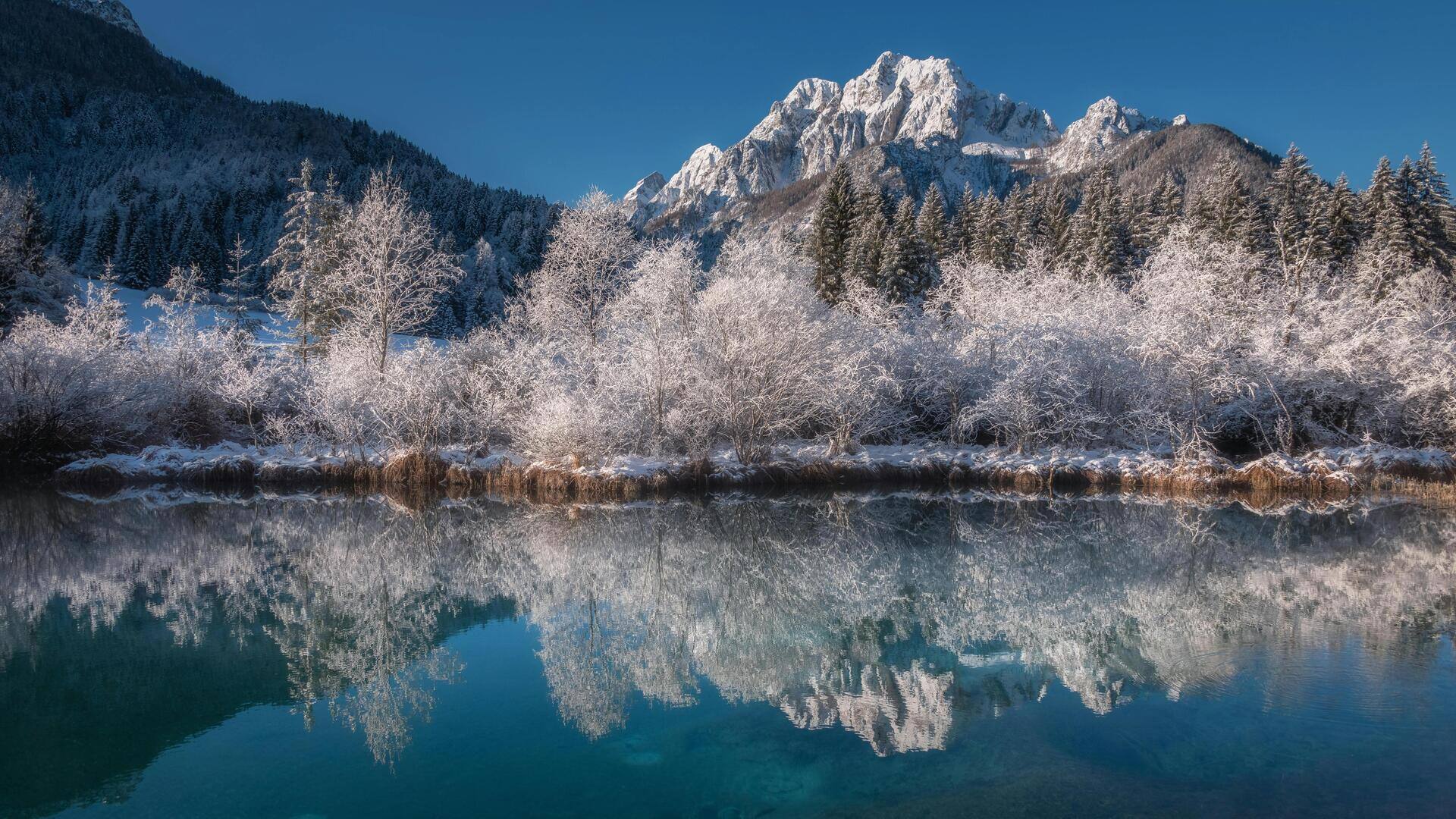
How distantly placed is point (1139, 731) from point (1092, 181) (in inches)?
2250

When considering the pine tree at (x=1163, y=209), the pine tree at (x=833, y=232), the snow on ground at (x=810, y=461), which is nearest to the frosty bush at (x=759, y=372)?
the snow on ground at (x=810, y=461)

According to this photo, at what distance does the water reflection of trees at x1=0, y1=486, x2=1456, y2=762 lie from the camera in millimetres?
7617

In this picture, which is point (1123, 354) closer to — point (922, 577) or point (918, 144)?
point (922, 577)

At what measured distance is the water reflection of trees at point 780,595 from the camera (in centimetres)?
762

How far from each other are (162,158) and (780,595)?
108 m

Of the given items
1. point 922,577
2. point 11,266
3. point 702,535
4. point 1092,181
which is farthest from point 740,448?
point 1092,181

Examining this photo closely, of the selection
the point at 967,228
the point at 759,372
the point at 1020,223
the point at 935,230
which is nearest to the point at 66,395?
the point at 759,372

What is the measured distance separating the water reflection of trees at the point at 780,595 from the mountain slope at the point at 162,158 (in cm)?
5501

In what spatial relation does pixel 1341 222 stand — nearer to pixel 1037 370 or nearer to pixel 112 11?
pixel 1037 370

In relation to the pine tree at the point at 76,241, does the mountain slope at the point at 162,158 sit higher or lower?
higher

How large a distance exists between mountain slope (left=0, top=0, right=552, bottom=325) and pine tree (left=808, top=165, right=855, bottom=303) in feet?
124

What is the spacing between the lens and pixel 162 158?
9056cm

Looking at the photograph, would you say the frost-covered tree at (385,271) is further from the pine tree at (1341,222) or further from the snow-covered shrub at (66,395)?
the pine tree at (1341,222)

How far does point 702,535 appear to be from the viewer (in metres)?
15.5
